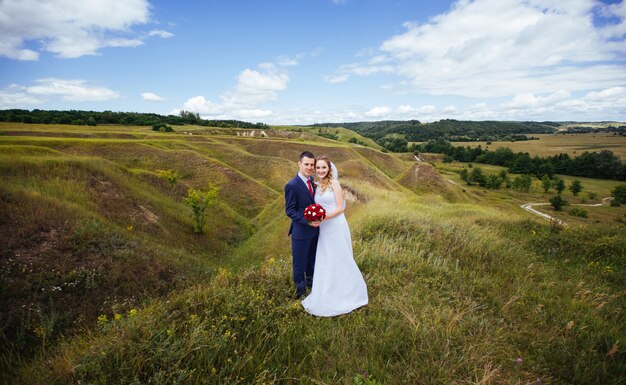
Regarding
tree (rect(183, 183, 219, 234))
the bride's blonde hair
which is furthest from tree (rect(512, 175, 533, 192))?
the bride's blonde hair

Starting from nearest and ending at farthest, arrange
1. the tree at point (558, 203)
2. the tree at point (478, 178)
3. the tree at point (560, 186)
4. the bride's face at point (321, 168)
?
the bride's face at point (321, 168), the tree at point (558, 203), the tree at point (560, 186), the tree at point (478, 178)

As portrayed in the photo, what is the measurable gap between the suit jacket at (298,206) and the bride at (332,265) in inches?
9.4

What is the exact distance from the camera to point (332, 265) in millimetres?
5012

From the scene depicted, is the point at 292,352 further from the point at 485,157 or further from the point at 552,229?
the point at 485,157

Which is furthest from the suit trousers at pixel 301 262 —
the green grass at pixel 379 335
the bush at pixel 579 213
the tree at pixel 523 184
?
the tree at pixel 523 184

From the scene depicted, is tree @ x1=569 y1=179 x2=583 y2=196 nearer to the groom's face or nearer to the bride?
the bride

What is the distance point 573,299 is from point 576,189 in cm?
10768

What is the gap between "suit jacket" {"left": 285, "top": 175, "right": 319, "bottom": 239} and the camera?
5398mm

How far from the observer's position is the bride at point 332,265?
186 inches

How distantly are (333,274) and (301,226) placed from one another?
43.3 inches

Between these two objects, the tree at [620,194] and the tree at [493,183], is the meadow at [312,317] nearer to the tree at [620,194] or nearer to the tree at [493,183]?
the tree at [620,194]

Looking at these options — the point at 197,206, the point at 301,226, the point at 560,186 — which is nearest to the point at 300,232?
the point at 301,226

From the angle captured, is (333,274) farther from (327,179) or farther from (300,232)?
(327,179)

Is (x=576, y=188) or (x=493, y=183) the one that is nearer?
(x=576, y=188)
